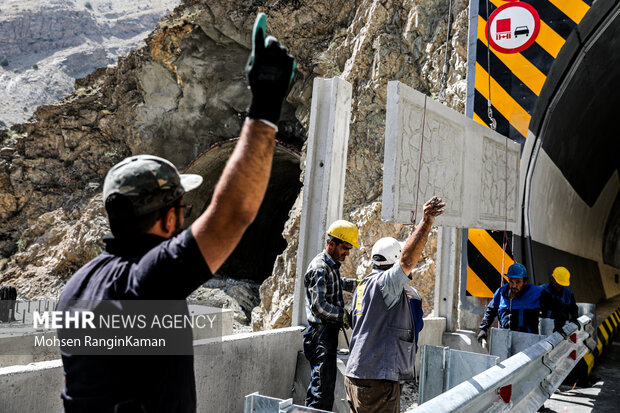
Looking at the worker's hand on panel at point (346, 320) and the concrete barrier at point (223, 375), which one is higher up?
the worker's hand on panel at point (346, 320)

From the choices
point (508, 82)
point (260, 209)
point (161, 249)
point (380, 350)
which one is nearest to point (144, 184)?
point (161, 249)

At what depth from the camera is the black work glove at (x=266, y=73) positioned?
130cm

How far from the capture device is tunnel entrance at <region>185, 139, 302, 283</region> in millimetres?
20220

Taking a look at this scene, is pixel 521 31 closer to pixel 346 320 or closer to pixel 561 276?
pixel 561 276

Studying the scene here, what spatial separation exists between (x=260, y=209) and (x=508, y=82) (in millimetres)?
17190

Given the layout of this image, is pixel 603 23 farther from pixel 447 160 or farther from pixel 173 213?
pixel 173 213

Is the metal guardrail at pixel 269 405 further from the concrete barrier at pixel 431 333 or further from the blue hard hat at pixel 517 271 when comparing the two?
the concrete barrier at pixel 431 333

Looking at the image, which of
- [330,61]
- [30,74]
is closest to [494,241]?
[330,61]

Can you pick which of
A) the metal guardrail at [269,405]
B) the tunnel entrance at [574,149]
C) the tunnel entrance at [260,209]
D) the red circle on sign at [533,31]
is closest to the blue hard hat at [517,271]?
the tunnel entrance at [574,149]

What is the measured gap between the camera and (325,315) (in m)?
4.06

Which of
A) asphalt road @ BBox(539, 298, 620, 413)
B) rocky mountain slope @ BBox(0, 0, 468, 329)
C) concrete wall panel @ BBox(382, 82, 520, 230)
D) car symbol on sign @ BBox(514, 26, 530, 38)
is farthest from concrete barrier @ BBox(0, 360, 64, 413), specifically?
rocky mountain slope @ BBox(0, 0, 468, 329)

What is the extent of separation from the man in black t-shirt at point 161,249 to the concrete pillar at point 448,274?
536 cm

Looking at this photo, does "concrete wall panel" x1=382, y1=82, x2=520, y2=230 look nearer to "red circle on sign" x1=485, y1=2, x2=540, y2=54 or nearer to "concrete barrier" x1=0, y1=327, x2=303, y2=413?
"red circle on sign" x1=485, y1=2, x2=540, y2=54

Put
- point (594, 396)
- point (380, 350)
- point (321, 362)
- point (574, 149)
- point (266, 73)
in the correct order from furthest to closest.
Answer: point (574, 149) → point (594, 396) → point (321, 362) → point (380, 350) → point (266, 73)
